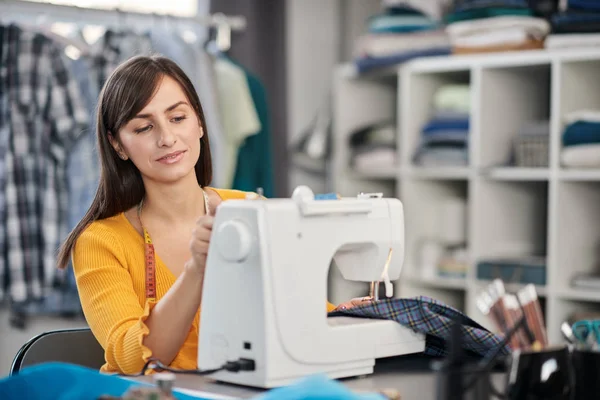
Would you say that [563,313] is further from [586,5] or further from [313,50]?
[313,50]

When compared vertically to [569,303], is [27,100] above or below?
above

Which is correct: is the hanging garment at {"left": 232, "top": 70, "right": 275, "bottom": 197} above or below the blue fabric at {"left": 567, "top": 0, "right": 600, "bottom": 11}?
below

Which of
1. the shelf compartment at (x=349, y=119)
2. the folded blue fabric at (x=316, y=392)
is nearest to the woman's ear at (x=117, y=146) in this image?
the folded blue fabric at (x=316, y=392)

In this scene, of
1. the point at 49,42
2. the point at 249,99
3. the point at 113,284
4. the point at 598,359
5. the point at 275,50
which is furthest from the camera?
the point at 275,50

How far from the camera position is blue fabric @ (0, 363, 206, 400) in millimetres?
1217

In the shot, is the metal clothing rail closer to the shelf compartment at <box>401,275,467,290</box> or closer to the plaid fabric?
the shelf compartment at <box>401,275,467,290</box>

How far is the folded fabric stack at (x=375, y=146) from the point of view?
3.53 m

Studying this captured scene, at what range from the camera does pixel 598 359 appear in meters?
1.25

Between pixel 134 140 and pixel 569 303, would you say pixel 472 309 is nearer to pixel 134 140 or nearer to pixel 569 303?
pixel 569 303

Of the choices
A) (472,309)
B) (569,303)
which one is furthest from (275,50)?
(569,303)

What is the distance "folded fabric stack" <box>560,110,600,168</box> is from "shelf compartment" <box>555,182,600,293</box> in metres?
0.11

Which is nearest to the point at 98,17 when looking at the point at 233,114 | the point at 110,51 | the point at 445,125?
the point at 110,51

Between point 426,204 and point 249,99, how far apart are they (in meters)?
0.81

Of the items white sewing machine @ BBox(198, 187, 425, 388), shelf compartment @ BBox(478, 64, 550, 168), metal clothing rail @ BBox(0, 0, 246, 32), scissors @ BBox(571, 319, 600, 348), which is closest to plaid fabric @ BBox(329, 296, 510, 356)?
white sewing machine @ BBox(198, 187, 425, 388)
